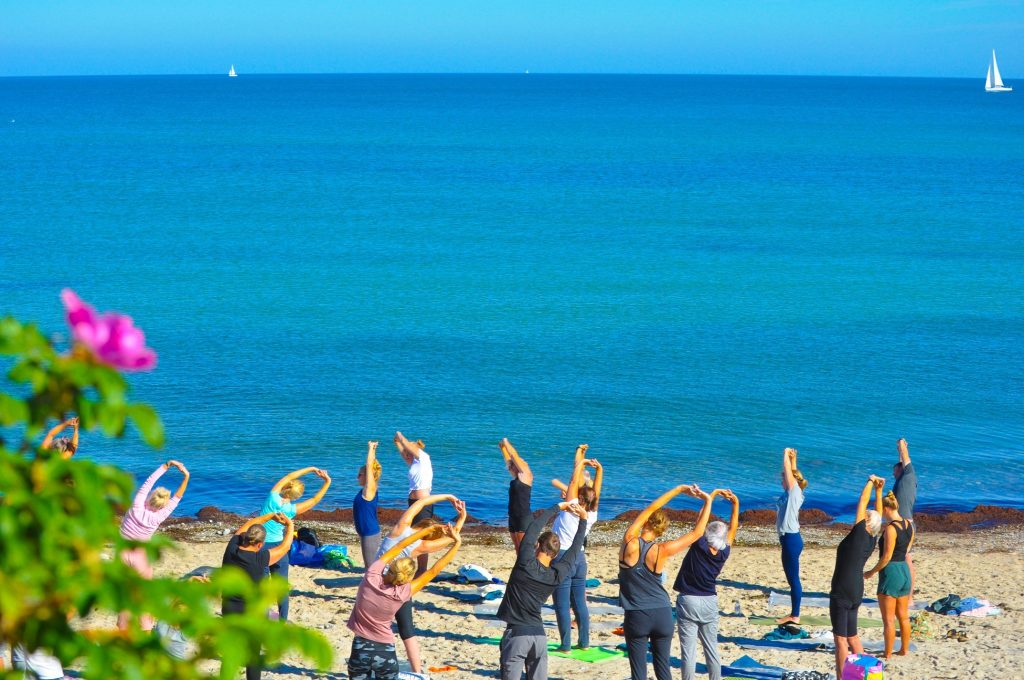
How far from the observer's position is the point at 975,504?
21.8 metres

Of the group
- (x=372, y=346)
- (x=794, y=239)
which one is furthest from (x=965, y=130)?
(x=372, y=346)

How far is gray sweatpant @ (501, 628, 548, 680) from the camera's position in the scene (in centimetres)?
941

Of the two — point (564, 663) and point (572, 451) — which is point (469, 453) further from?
point (564, 663)

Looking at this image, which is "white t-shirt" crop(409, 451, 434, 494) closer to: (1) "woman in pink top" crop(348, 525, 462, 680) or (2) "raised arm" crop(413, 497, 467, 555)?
(2) "raised arm" crop(413, 497, 467, 555)

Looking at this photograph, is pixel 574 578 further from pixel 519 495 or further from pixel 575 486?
pixel 519 495

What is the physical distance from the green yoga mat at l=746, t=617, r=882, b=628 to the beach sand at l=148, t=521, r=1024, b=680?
7.6 inches

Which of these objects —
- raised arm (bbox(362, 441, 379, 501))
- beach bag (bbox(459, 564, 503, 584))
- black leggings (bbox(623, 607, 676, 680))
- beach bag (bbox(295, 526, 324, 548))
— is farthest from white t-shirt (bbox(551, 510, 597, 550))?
beach bag (bbox(295, 526, 324, 548))

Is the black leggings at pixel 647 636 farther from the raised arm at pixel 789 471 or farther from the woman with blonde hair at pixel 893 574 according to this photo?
the raised arm at pixel 789 471

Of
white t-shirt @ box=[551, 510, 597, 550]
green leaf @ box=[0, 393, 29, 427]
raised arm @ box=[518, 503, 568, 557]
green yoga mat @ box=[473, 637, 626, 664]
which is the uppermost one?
green leaf @ box=[0, 393, 29, 427]

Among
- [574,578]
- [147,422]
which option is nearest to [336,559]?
[574,578]

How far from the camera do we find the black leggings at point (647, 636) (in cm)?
A: 977

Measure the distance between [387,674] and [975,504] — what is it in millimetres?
15812

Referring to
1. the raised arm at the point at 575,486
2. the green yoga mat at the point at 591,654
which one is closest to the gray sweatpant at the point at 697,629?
the green yoga mat at the point at 591,654

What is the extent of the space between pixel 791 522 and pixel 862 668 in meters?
2.81
